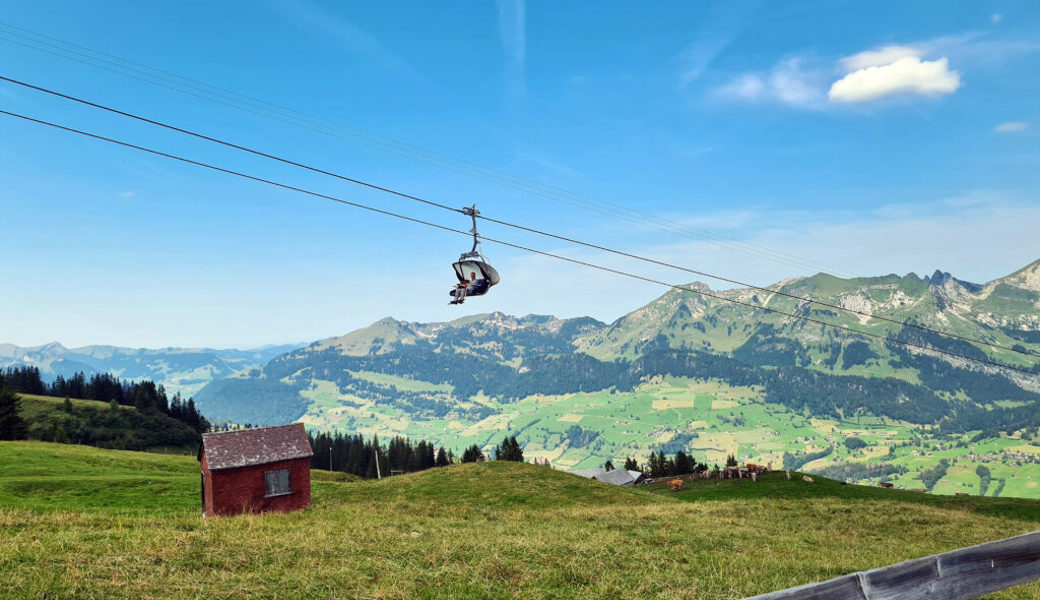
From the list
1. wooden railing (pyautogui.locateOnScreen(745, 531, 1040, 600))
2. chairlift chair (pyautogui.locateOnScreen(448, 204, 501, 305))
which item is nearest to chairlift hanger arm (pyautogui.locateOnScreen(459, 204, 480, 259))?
chairlift chair (pyautogui.locateOnScreen(448, 204, 501, 305))

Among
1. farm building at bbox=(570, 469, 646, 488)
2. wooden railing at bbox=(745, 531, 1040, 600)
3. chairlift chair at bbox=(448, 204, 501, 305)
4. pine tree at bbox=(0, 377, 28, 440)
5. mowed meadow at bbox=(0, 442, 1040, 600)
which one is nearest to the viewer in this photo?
A: wooden railing at bbox=(745, 531, 1040, 600)

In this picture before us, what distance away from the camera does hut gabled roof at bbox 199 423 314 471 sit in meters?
46.5

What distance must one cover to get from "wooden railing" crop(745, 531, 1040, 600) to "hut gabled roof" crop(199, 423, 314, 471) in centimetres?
4611

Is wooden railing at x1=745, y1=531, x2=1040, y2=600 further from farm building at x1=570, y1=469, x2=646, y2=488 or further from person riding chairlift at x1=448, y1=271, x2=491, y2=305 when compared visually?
farm building at x1=570, y1=469, x2=646, y2=488

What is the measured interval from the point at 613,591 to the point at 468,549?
581cm

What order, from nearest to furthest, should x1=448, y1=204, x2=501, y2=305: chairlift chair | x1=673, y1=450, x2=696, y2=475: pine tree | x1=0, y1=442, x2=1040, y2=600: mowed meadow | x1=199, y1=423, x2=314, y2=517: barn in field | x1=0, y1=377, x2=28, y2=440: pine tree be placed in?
1. x1=0, y1=442, x2=1040, y2=600: mowed meadow
2. x1=448, y1=204, x2=501, y2=305: chairlift chair
3. x1=199, y1=423, x2=314, y2=517: barn in field
4. x1=0, y1=377, x2=28, y2=440: pine tree
5. x1=673, y1=450, x2=696, y2=475: pine tree

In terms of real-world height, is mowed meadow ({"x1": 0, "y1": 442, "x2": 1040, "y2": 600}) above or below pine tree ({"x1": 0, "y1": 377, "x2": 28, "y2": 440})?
below

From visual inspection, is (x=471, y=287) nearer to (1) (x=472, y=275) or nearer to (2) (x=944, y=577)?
(1) (x=472, y=275)

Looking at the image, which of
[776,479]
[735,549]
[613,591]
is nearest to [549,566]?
[613,591]

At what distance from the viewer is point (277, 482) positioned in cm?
4788

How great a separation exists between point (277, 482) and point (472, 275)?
35.4 m

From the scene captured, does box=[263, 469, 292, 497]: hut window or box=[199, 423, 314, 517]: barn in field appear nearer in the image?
box=[199, 423, 314, 517]: barn in field

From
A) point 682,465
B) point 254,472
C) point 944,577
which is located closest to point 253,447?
point 254,472

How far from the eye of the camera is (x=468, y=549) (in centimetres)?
1900
